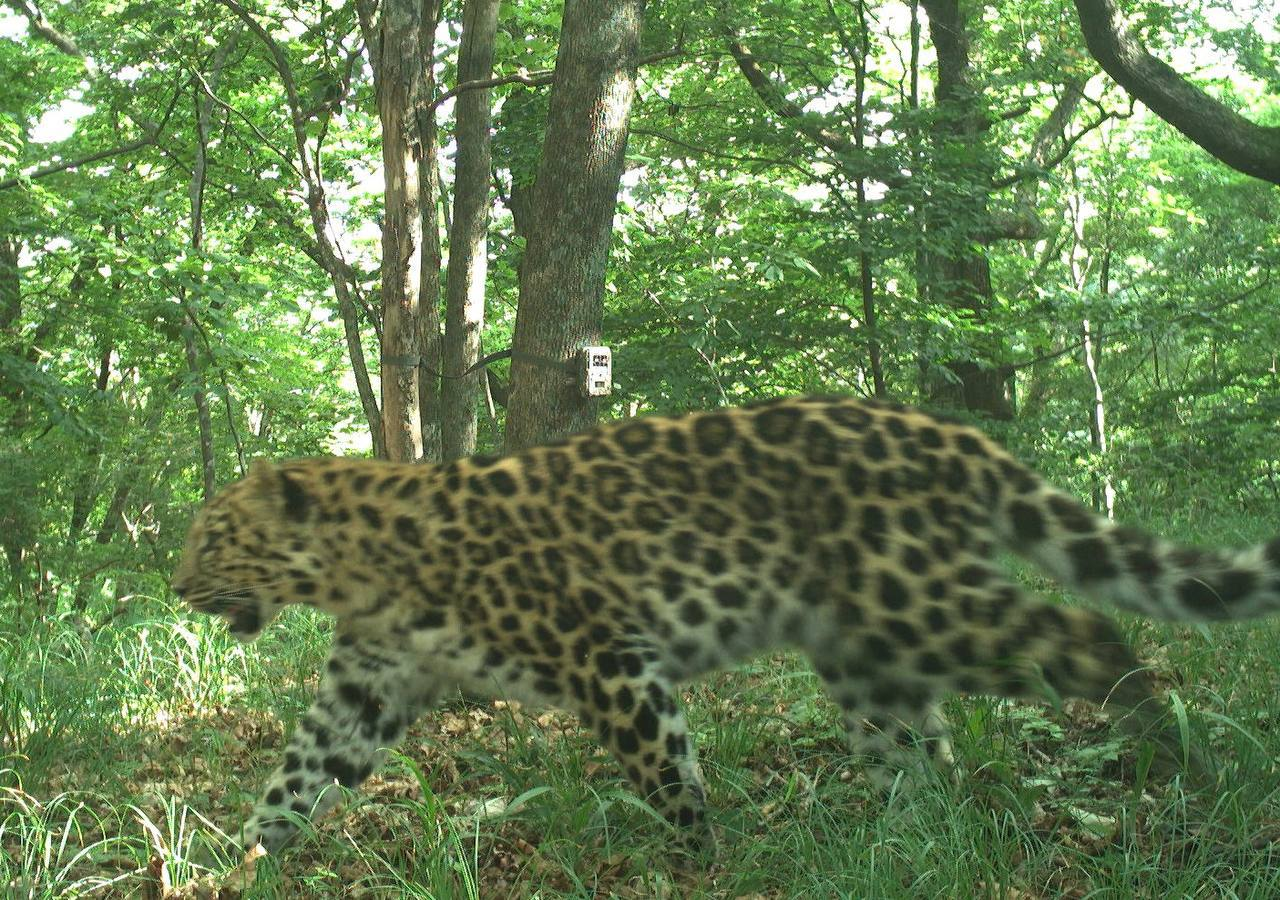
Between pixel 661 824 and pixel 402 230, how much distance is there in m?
4.13

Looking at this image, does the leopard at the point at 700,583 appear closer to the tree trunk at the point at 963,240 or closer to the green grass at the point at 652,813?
the green grass at the point at 652,813

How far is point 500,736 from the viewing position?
5.69 m

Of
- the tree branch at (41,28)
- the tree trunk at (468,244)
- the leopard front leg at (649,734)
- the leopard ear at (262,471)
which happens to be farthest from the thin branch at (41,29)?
the leopard front leg at (649,734)

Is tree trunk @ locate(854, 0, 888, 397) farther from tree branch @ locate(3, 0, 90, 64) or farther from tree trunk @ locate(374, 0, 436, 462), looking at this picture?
tree branch @ locate(3, 0, 90, 64)

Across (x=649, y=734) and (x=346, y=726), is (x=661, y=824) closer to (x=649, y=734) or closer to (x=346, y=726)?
(x=649, y=734)

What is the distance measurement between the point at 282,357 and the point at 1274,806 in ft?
54.1

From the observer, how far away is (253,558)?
490 cm

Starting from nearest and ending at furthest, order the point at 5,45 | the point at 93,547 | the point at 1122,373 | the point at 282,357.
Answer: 1. the point at 5,45
2. the point at 93,547
3. the point at 282,357
4. the point at 1122,373

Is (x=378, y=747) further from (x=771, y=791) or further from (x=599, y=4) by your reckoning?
(x=599, y=4)

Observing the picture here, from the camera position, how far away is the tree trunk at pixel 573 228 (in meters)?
6.69

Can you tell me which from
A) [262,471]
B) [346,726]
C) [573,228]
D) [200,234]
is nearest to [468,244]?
[573,228]

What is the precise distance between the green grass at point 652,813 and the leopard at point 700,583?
22 cm

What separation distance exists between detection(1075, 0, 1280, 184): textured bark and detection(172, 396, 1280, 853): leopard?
8638mm

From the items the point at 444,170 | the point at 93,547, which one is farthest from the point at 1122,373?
the point at 93,547
